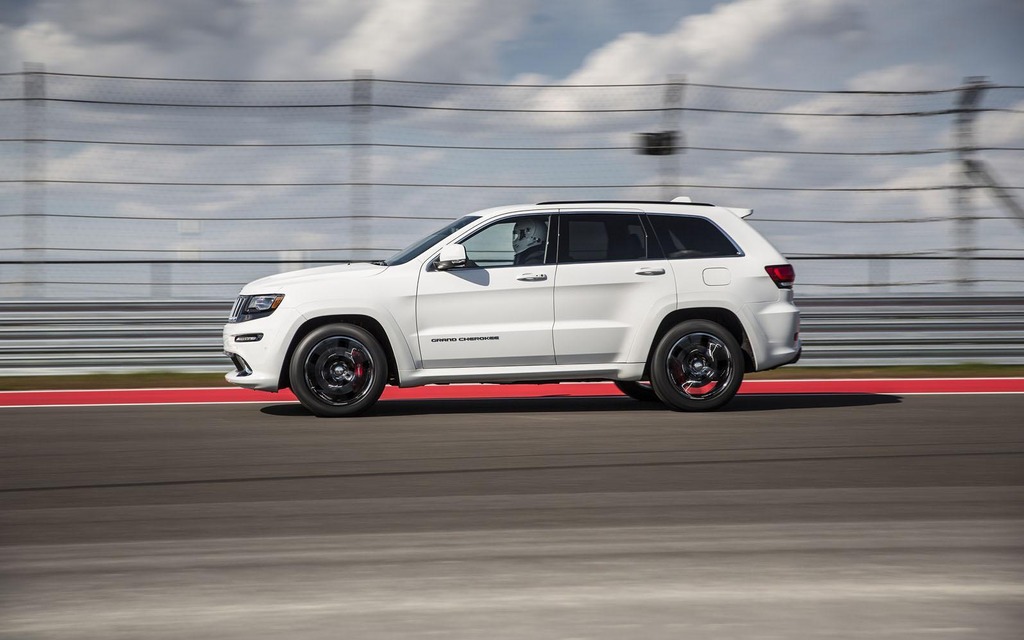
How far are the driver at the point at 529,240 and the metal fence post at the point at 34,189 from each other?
519cm

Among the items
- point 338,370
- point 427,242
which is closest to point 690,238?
point 427,242

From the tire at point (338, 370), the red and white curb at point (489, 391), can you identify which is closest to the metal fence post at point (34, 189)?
the red and white curb at point (489, 391)

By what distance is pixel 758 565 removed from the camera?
15.3 feet

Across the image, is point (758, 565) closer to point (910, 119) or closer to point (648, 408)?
point (648, 408)

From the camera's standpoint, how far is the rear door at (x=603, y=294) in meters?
9.38

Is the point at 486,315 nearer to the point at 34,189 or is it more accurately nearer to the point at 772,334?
the point at 772,334

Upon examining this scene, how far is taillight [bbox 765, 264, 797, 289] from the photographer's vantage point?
970cm

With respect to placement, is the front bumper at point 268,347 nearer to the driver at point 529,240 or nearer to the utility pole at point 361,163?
the driver at point 529,240

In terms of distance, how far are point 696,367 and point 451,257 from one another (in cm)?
209

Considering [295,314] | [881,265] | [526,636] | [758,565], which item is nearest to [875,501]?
[758,565]

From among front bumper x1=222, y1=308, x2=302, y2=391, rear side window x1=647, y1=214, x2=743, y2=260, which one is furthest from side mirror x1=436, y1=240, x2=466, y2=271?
rear side window x1=647, y1=214, x2=743, y2=260

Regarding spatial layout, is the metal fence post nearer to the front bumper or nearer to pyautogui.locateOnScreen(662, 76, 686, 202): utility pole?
the front bumper

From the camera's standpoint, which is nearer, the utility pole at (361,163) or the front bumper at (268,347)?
the front bumper at (268,347)

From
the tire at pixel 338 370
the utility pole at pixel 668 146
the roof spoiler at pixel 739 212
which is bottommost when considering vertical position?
the tire at pixel 338 370
